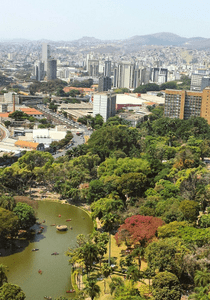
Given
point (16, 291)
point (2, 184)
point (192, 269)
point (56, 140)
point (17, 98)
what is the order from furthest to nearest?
point (17, 98), point (56, 140), point (2, 184), point (192, 269), point (16, 291)

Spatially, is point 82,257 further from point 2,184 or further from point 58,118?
point 58,118

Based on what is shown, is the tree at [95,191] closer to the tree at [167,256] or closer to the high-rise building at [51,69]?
the tree at [167,256]

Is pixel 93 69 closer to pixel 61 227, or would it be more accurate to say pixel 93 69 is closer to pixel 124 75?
pixel 124 75

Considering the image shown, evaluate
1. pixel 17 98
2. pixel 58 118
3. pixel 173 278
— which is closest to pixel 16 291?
pixel 173 278

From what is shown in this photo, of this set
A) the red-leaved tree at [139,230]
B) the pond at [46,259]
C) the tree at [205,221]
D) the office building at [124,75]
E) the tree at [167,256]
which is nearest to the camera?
the tree at [167,256]

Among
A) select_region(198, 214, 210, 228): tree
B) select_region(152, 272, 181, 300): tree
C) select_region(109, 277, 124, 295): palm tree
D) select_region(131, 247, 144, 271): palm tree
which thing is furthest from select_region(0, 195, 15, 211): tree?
select_region(198, 214, 210, 228): tree

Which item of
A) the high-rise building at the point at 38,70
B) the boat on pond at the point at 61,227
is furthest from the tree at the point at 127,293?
the high-rise building at the point at 38,70

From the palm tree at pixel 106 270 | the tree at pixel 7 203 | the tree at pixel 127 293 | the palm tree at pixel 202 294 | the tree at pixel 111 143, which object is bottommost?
the palm tree at pixel 106 270
